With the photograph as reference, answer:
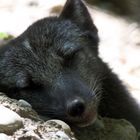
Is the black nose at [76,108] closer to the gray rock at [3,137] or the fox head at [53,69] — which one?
the fox head at [53,69]

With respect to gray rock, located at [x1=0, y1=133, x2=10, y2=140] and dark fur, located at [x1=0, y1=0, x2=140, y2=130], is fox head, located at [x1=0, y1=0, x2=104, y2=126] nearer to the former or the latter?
dark fur, located at [x1=0, y1=0, x2=140, y2=130]

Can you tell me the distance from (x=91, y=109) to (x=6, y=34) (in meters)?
3.11

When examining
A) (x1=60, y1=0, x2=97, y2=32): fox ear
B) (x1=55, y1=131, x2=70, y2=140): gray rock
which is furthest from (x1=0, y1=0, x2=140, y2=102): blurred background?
(x1=55, y1=131, x2=70, y2=140): gray rock

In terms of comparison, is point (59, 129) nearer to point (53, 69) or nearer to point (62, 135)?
point (62, 135)

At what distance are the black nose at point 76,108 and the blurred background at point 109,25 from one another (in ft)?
7.44

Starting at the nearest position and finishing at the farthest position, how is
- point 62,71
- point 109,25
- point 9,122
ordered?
point 9,122 < point 62,71 < point 109,25

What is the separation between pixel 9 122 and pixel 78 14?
2.24 m

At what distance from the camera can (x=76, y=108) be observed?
15.0 feet

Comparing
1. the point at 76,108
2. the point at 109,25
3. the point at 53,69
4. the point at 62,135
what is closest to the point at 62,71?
the point at 53,69

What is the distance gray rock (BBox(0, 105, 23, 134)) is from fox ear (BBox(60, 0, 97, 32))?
79.2 inches

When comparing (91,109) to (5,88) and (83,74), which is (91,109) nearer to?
(83,74)

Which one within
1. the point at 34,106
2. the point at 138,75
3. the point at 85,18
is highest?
the point at 85,18

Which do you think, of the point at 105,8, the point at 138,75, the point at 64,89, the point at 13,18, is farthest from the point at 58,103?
the point at 105,8

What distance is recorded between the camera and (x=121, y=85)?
19.6 feet
